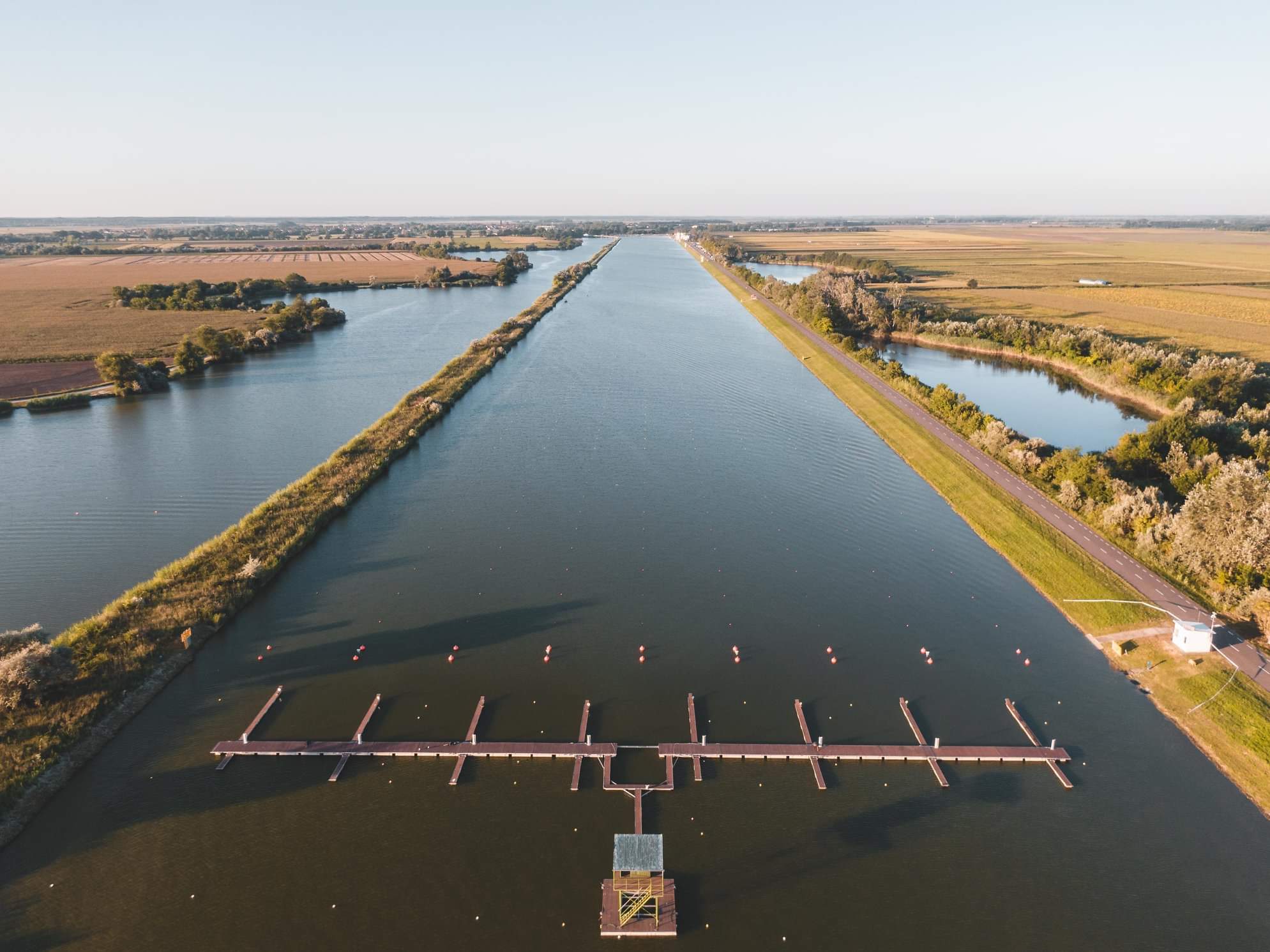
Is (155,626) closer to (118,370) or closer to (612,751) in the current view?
(612,751)

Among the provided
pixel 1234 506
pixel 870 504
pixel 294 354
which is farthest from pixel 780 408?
pixel 294 354

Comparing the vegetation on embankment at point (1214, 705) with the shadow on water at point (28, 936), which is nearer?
the shadow on water at point (28, 936)

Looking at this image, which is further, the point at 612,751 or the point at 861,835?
the point at 612,751

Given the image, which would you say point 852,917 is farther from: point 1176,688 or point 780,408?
point 780,408

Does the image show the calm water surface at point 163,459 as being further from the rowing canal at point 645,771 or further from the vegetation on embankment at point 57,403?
the rowing canal at point 645,771

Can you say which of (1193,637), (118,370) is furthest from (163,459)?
(1193,637)

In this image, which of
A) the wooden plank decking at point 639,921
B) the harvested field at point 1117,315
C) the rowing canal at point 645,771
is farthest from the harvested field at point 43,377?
the harvested field at point 1117,315

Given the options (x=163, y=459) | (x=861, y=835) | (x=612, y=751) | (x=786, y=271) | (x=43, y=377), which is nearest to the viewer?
(x=861, y=835)
